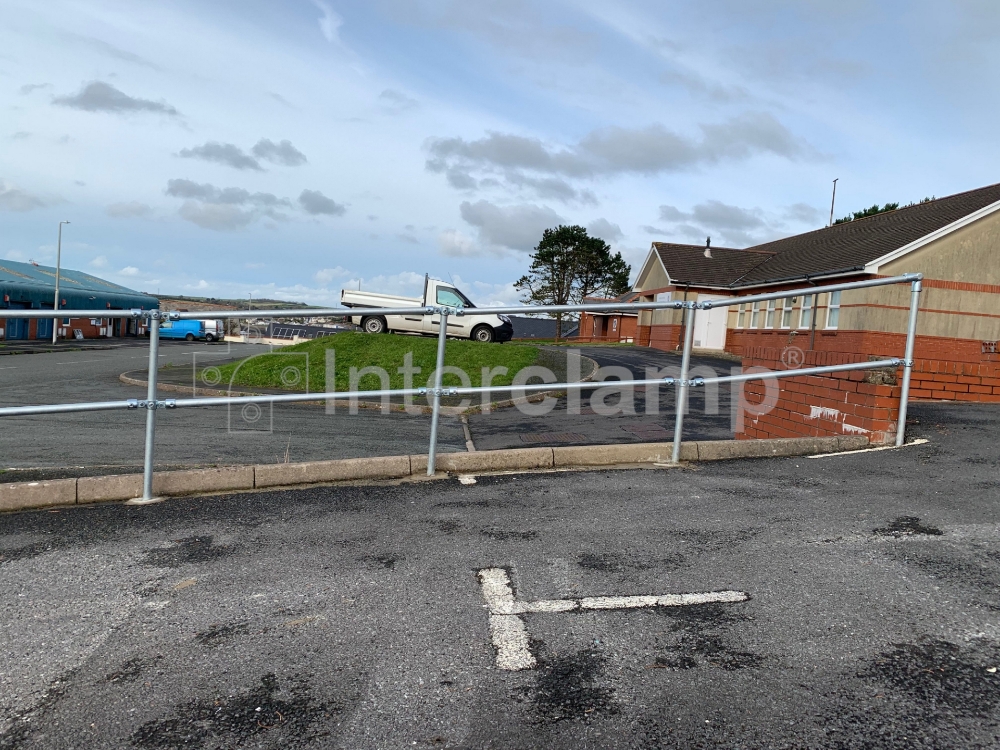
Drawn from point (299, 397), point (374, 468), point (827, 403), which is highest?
point (827, 403)

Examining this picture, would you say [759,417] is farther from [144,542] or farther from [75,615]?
[75,615]

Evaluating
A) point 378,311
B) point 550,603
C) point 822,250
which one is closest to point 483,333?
point 822,250

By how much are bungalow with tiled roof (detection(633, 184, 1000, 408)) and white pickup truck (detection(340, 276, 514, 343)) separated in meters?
6.94

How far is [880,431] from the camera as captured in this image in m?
6.07

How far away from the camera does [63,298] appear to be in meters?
57.3

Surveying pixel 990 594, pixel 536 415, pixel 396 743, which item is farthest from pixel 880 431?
pixel 536 415

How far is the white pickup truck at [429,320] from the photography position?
22.5 m

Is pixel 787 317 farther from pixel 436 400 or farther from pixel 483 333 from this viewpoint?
pixel 483 333

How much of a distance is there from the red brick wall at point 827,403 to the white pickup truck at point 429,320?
1583cm

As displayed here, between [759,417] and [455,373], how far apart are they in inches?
456

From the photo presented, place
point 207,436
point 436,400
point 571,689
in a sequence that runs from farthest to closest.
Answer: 1. point 207,436
2. point 436,400
3. point 571,689

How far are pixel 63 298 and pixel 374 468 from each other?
2467 inches

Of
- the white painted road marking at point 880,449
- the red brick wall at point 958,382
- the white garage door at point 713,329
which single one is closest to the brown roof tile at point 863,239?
the white garage door at point 713,329

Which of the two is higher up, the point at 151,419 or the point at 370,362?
the point at 151,419
